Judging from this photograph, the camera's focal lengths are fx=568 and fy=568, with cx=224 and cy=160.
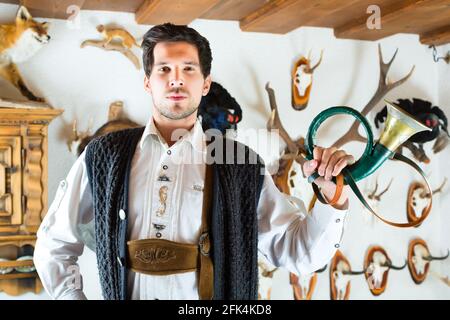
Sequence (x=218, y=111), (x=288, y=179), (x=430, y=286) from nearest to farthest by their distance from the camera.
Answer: (x=218, y=111)
(x=288, y=179)
(x=430, y=286)

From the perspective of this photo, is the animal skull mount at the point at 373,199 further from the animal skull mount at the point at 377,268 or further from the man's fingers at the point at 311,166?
the man's fingers at the point at 311,166

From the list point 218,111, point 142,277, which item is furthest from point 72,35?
point 142,277

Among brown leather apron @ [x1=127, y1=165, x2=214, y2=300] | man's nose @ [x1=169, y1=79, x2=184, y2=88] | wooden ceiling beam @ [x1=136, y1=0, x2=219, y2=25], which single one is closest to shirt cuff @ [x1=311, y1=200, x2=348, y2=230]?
brown leather apron @ [x1=127, y1=165, x2=214, y2=300]

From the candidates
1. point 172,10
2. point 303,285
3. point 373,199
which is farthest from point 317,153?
point 373,199

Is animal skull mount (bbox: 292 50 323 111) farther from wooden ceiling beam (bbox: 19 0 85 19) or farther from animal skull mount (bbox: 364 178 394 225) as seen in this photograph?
wooden ceiling beam (bbox: 19 0 85 19)

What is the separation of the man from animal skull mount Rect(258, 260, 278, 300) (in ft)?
3.90

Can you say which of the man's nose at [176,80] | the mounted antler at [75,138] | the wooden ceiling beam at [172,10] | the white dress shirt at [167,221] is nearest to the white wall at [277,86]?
the mounted antler at [75,138]

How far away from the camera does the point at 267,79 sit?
241cm

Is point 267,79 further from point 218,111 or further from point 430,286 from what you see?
point 430,286

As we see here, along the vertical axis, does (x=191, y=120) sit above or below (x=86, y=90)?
below

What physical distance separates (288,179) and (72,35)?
105 cm

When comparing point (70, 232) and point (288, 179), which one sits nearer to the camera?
point (70, 232)

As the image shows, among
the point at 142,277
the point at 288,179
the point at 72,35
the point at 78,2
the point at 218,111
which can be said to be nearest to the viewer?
the point at 142,277

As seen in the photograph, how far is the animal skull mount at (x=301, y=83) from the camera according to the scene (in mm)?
2451
